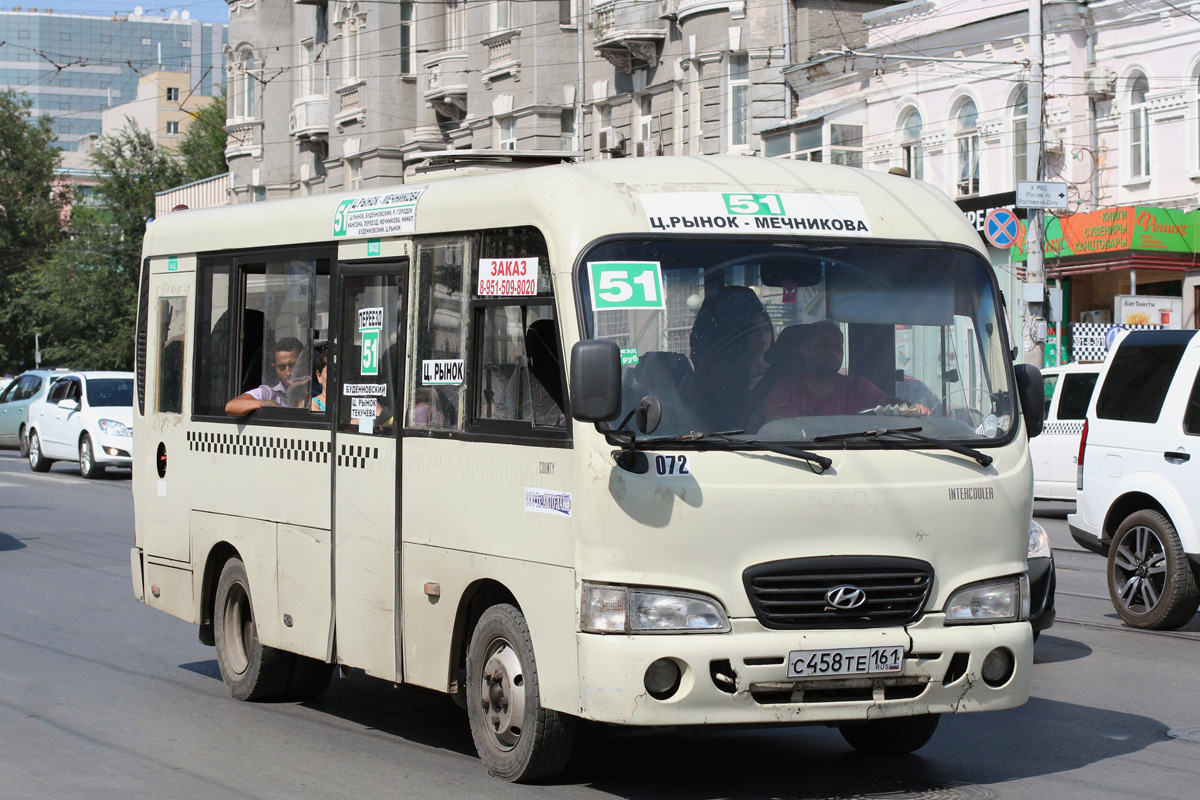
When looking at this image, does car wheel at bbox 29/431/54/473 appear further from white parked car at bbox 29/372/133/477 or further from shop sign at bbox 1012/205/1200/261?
shop sign at bbox 1012/205/1200/261

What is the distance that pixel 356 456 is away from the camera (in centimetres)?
784

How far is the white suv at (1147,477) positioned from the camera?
Answer: 11.2m

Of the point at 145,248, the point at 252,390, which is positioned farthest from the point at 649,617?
the point at 145,248

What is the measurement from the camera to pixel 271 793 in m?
6.69

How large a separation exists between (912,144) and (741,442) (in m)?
28.8

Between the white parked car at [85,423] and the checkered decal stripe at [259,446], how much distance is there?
60.6 feet

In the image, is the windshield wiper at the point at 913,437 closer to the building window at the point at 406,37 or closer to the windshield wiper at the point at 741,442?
the windshield wiper at the point at 741,442

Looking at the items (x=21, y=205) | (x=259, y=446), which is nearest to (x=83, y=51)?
(x=21, y=205)

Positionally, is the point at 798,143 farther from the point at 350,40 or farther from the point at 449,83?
the point at 350,40

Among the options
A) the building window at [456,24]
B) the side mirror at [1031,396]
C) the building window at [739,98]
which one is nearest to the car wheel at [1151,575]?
the side mirror at [1031,396]

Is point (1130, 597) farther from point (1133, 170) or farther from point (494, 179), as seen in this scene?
point (1133, 170)

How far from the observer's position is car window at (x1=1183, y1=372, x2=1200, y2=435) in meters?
11.2

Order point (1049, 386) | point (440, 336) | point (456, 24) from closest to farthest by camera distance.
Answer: point (440, 336), point (1049, 386), point (456, 24)

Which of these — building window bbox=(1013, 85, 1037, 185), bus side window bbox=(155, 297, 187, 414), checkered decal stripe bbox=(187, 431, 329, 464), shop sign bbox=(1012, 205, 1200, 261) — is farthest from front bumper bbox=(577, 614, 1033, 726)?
building window bbox=(1013, 85, 1037, 185)
